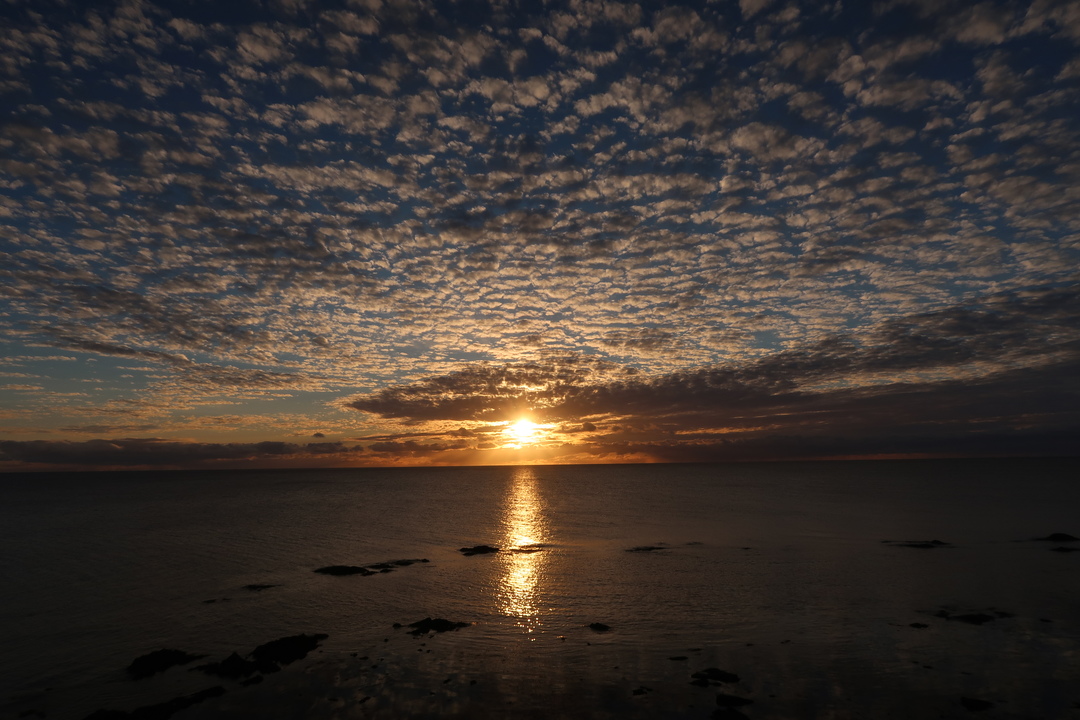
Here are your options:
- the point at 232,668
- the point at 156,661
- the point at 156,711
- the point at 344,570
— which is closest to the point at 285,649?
the point at 232,668

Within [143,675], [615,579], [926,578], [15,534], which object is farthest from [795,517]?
[15,534]

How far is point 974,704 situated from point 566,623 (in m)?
15.4

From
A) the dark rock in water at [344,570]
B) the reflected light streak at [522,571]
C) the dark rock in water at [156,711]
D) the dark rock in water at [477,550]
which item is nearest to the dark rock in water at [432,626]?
the reflected light streak at [522,571]

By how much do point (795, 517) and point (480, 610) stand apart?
5503cm

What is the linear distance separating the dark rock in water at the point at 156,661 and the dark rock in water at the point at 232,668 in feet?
4.30

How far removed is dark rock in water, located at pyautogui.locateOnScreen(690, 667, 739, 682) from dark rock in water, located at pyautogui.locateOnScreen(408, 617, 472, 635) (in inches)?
450

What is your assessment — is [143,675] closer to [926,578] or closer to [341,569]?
[341,569]

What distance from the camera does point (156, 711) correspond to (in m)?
17.9

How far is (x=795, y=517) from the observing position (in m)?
71.0

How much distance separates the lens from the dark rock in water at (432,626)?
84.3ft

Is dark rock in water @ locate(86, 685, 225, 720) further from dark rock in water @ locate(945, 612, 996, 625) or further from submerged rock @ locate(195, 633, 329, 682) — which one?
dark rock in water @ locate(945, 612, 996, 625)

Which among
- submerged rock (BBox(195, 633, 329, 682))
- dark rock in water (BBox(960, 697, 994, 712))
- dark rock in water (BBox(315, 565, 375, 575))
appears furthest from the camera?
dark rock in water (BBox(315, 565, 375, 575))

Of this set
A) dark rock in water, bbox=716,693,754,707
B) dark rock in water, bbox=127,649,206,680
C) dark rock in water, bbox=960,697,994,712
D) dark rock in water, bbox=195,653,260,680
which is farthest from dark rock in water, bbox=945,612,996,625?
dark rock in water, bbox=127,649,206,680

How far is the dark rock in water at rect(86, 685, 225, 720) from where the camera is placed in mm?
17641
